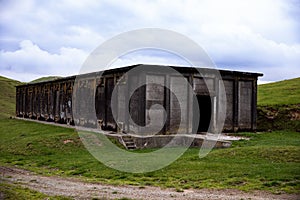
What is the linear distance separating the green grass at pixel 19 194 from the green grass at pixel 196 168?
3111 mm

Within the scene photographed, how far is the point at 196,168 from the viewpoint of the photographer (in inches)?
646

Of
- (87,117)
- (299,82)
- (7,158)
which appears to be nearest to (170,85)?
(87,117)

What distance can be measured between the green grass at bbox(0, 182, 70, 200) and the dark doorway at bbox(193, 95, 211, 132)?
17854mm

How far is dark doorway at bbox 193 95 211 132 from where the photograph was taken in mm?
29583

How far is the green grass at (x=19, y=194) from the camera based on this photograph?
11988 millimetres

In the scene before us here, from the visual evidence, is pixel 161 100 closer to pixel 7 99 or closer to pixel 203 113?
pixel 203 113

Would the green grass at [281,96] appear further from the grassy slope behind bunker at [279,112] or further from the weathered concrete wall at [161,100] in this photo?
the weathered concrete wall at [161,100]

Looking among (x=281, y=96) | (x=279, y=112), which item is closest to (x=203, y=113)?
(x=279, y=112)

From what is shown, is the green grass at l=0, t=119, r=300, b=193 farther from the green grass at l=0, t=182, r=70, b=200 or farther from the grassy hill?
the grassy hill

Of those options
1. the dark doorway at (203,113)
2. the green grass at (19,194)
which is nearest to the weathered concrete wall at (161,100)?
the dark doorway at (203,113)

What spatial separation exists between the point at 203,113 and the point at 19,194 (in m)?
20.0

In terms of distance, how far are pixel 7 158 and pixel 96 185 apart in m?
10.2

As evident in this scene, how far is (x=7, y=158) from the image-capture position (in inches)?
877

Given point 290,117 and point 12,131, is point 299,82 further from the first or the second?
point 12,131
